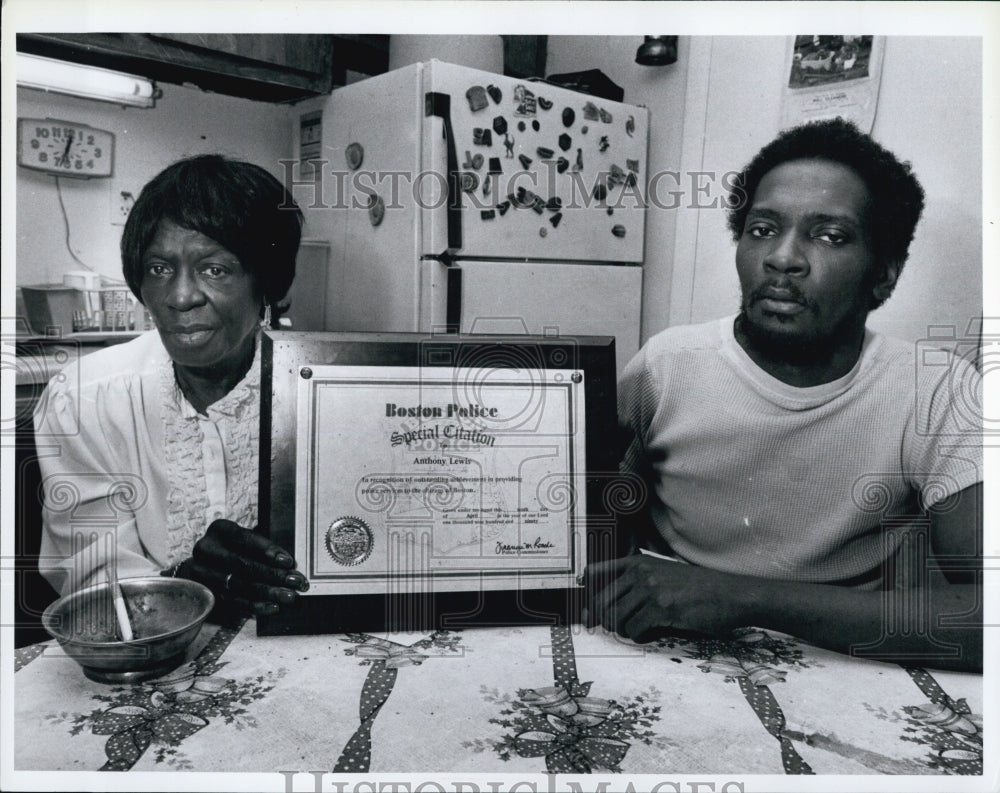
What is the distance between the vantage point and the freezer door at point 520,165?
1.20 meters

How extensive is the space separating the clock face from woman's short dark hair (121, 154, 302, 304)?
0.23 feet

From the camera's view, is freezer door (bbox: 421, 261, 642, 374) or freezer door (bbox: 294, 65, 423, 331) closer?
freezer door (bbox: 294, 65, 423, 331)

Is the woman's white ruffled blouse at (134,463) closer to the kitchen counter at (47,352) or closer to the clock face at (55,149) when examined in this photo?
the kitchen counter at (47,352)

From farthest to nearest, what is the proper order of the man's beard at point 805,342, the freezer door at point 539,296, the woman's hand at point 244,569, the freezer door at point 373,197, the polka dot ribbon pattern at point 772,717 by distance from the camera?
1. the freezer door at point 539,296
2. the freezer door at point 373,197
3. the man's beard at point 805,342
4. the woman's hand at point 244,569
5. the polka dot ribbon pattern at point 772,717

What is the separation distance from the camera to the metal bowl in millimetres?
743

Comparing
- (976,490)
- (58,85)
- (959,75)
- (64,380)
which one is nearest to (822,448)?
(976,490)

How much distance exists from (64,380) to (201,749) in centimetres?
48

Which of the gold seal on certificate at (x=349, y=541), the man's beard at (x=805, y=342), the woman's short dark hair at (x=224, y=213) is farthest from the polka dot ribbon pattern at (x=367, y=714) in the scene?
the man's beard at (x=805, y=342)

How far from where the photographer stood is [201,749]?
692 mm

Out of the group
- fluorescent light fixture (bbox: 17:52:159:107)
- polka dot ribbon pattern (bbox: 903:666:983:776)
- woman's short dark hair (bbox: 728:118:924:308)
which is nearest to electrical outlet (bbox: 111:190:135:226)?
fluorescent light fixture (bbox: 17:52:159:107)

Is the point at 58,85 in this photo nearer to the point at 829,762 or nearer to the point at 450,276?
the point at 450,276

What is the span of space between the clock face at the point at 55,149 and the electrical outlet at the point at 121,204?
0.03 metres

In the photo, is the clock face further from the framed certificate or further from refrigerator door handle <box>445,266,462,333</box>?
refrigerator door handle <box>445,266,462,333</box>

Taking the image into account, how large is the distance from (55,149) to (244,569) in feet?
1.83
